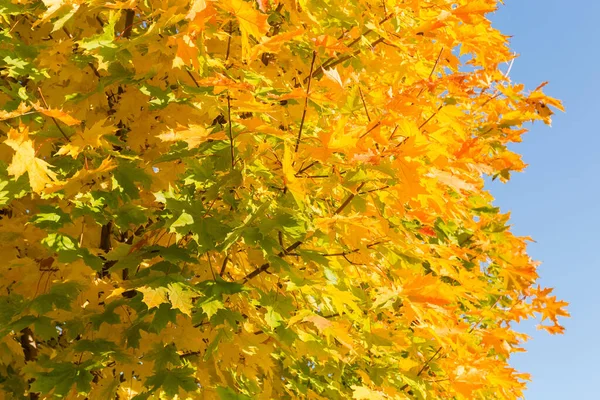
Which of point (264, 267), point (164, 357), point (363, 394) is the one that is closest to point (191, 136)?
point (264, 267)

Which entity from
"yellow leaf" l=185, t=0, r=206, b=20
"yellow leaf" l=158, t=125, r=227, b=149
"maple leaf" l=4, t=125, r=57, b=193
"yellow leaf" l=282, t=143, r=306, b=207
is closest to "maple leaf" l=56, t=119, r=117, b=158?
"maple leaf" l=4, t=125, r=57, b=193

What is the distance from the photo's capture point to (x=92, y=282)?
312 cm

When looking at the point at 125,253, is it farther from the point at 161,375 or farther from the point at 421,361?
the point at 421,361

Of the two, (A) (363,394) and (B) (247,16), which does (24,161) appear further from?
(A) (363,394)

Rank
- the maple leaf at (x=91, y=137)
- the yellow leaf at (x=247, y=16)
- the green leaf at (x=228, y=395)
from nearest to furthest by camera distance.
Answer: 1. the yellow leaf at (x=247, y=16)
2. the green leaf at (x=228, y=395)
3. the maple leaf at (x=91, y=137)

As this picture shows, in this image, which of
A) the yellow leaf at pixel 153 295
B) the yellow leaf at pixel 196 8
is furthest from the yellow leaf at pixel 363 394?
the yellow leaf at pixel 196 8

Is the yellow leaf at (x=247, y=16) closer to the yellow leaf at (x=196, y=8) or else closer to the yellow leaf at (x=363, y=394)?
the yellow leaf at (x=196, y=8)

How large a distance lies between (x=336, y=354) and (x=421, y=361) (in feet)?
5.11

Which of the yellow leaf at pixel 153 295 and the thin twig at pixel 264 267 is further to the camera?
the thin twig at pixel 264 267

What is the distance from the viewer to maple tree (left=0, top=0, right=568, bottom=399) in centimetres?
259

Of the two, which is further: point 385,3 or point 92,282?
point 385,3

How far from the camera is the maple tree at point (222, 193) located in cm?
259

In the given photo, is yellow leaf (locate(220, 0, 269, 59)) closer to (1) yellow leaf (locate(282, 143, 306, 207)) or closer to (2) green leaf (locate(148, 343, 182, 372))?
(1) yellow leaf (locate(282, 143, 306, 207))

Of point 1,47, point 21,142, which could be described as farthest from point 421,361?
point 1,47
